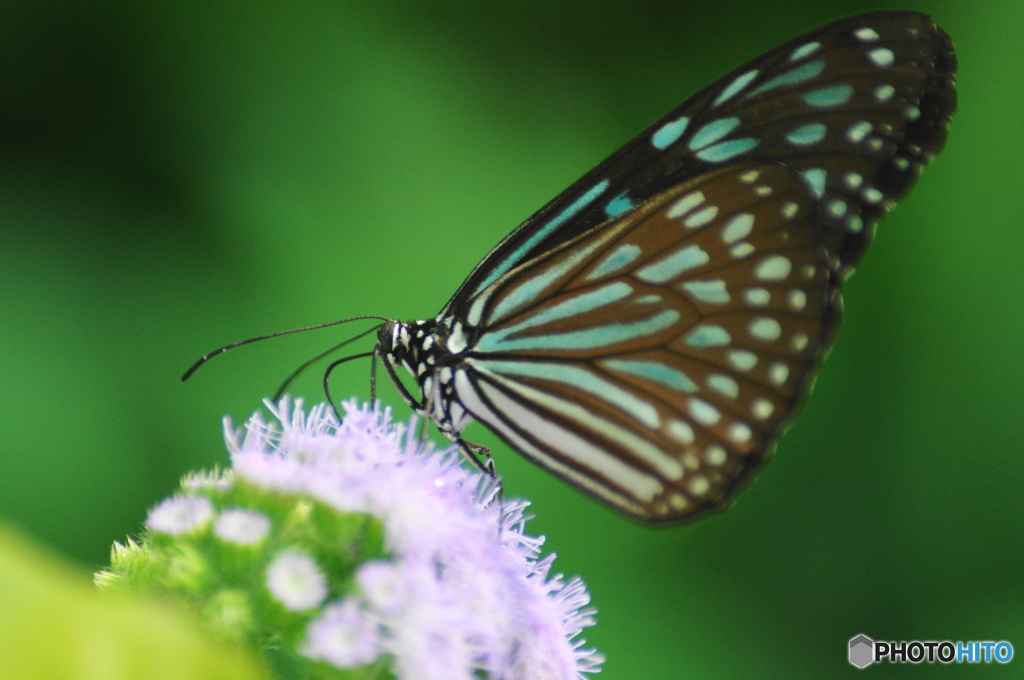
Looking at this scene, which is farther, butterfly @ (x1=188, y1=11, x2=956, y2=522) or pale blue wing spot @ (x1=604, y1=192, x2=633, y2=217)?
pale blue wing spot @ (x1=604, y1=192, x2=633, y2=217)

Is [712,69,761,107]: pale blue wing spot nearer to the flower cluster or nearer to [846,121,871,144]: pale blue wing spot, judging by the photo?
[846,121,871,144]: pale blue wing spot

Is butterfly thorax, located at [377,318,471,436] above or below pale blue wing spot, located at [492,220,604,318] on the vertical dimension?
below

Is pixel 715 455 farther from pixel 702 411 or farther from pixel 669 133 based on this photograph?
pixel 669 133

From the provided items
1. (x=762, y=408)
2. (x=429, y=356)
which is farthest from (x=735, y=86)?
(x=429, y=356)

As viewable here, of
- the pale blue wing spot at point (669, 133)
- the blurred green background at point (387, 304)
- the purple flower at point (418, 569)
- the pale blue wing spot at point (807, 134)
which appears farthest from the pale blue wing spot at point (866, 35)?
the blurred green background at point (387, 304)

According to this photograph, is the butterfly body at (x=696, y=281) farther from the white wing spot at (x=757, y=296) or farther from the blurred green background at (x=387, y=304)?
the blurred green background at (x=387, y=304)

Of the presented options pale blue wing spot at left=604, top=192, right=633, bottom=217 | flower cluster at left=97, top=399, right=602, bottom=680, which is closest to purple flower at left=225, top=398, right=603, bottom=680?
flower cluster at left=97, top=399, right=602, bottom=680

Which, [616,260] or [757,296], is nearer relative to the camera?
[757,296]
